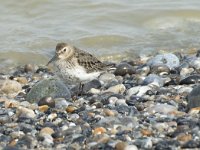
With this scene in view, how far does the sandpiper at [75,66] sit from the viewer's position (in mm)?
8906

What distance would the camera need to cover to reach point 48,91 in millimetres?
8570

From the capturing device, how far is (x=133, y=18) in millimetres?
14227

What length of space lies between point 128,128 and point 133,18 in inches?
303

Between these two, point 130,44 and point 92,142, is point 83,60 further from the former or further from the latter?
point 130,44

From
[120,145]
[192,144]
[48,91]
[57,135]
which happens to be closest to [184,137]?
[192,144]

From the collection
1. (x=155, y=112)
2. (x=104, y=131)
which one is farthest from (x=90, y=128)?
(x=155, y=112)

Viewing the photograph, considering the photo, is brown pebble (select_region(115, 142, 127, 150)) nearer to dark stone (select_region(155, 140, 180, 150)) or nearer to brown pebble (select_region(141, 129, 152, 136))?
dark stone (select_region(155, 140, 180, 150))

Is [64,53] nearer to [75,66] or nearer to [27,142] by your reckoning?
[75,66]

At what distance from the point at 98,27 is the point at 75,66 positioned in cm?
475

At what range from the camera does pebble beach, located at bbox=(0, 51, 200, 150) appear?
21.2 ft

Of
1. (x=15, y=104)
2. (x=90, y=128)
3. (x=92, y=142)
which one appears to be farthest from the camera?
(x=15, y=104)

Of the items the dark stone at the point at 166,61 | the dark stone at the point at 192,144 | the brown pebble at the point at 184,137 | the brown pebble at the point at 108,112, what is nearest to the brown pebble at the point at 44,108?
the brown pebble at the point at 108,112

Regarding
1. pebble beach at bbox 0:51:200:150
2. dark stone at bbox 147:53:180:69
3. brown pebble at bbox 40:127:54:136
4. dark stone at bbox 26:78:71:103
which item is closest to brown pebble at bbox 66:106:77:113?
pebble beach at bbox 0:51:200:150

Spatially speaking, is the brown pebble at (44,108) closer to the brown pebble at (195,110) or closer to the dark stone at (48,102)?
the dark stone at (48,102)
